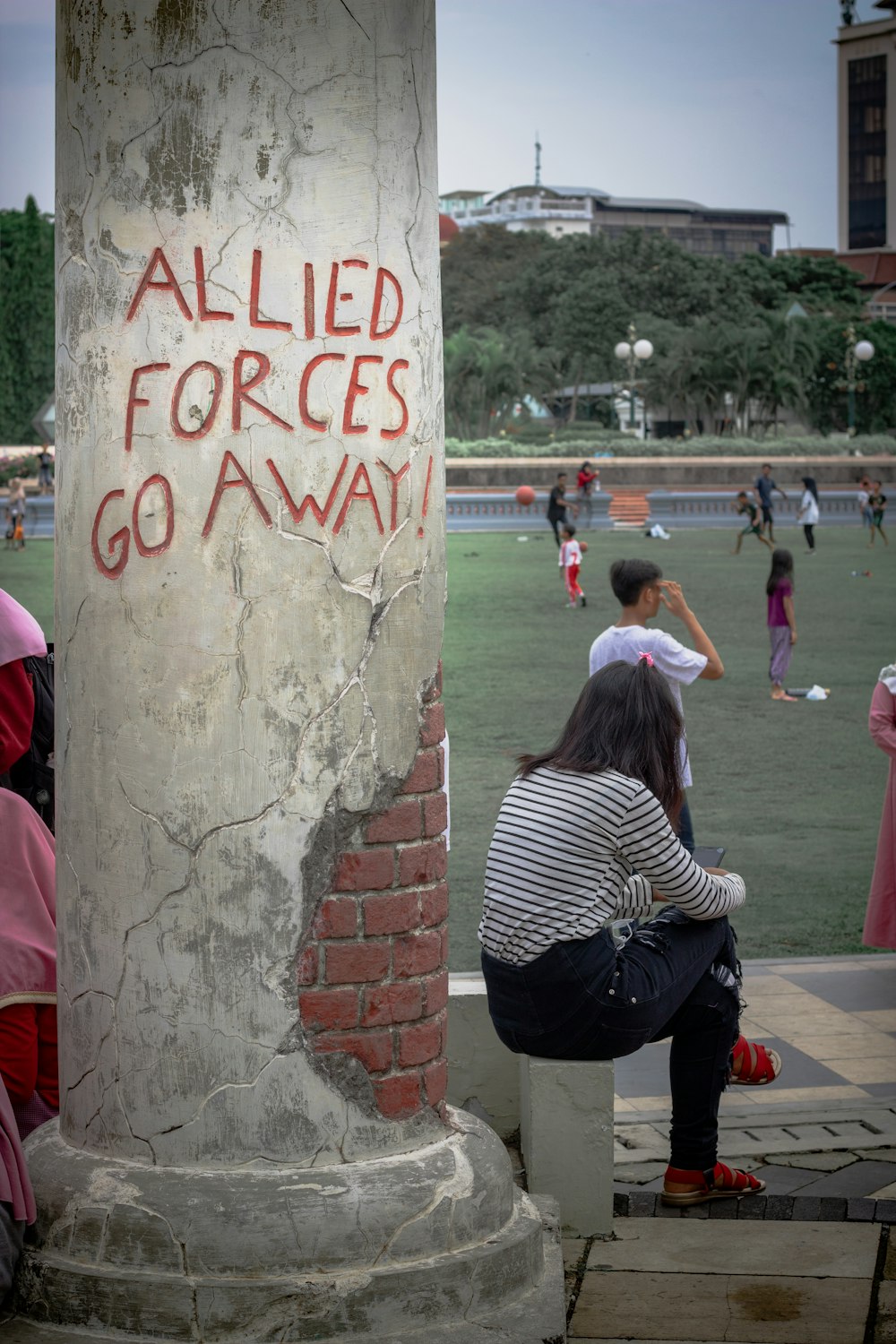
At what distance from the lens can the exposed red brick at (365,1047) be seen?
336 centimetres

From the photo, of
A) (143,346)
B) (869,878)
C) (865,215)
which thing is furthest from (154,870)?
(865,215)

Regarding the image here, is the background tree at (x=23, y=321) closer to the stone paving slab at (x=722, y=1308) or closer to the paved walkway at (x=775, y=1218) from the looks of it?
Result: the paved walkway at (x=775, y=1218)

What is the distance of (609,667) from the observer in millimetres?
4504

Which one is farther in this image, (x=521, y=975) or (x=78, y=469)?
(x=521, y=975)

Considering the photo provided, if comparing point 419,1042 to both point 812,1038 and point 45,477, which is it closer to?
point 812,1038

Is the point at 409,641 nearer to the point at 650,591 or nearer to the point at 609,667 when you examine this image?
the point at 609,667

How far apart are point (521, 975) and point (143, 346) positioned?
1833 mm

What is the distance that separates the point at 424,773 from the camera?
351cm

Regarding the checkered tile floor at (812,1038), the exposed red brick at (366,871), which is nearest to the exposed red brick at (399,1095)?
the exposed red brick at (366,871)

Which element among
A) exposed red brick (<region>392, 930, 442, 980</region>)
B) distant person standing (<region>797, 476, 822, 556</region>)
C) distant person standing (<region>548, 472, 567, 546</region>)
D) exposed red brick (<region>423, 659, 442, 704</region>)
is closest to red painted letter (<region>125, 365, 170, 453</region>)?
exposed red brick (<region>423, 659, 442, 704</region>)

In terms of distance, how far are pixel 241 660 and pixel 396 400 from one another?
24.9 inches

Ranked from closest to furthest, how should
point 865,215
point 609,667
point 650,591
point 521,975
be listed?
point 521,975
point 609,667
point 650,591
point 865,215

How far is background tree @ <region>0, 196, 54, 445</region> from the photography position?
6888 centimetres

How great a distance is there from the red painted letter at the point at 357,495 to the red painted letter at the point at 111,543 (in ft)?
1.39
